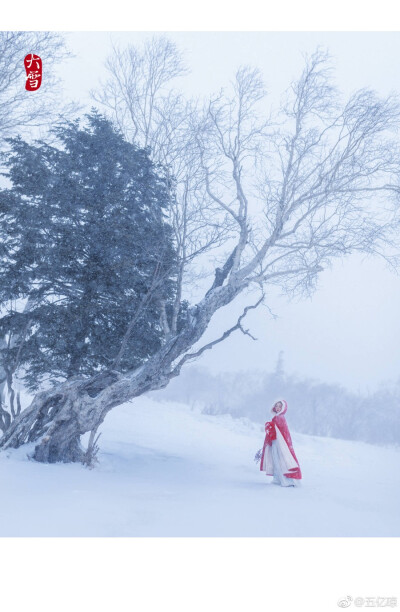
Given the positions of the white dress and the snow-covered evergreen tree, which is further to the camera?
the snow-covered evergreen tree

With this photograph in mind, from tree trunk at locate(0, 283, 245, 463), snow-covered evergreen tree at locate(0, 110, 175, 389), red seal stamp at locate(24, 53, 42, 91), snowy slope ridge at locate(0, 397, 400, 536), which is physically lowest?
snowy slope ridge at locate(0, 397, 400, 536)

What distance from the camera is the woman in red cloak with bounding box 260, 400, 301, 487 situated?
6.95 m

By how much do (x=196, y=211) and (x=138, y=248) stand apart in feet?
4.98

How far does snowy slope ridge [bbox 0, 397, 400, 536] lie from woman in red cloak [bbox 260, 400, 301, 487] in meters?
0.27

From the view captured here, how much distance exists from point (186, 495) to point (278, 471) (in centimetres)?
234

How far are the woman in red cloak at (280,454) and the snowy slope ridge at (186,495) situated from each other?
27 centimetres

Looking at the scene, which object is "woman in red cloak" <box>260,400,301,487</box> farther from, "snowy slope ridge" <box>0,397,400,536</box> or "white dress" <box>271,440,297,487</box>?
"snowy slope ridge" <box>0,397,400,536</box>

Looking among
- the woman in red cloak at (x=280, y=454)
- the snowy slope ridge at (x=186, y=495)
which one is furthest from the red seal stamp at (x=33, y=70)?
the woman in red cloak at (x=280, y=454)

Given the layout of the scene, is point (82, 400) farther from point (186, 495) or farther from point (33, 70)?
point (33, 70)

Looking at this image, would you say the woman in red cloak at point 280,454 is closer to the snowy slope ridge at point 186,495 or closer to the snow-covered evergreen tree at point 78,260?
the snowy slope ridge at point 186,495

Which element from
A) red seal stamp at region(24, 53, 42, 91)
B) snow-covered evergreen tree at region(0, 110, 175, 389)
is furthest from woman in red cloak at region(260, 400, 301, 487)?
red seal stamp at region(24, 53, 42, 91)

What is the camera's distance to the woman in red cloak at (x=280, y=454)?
695cm

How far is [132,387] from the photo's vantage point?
24.0 feet
